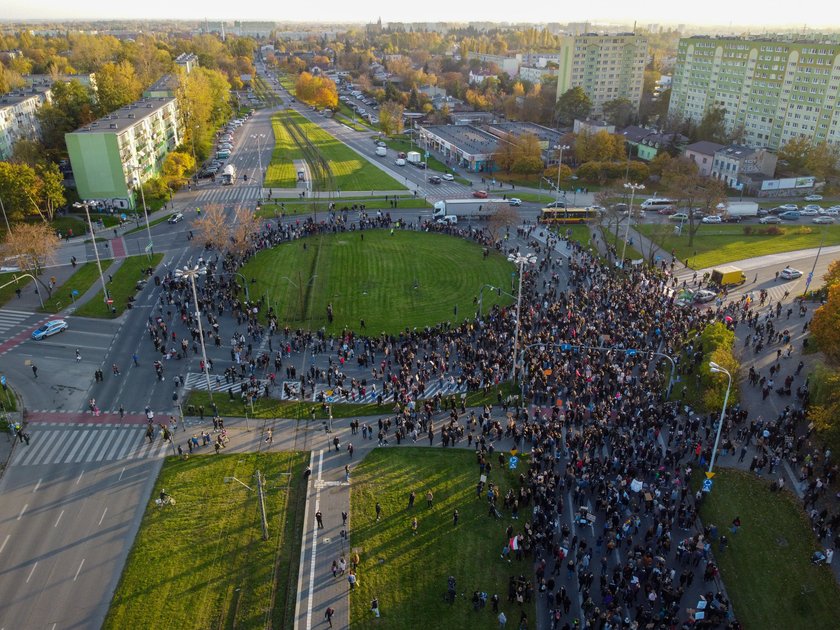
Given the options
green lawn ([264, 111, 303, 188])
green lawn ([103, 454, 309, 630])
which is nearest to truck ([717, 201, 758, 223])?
green lawn ([264, 111, 303, 188])

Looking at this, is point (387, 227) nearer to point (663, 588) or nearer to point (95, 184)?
point (95, 184)

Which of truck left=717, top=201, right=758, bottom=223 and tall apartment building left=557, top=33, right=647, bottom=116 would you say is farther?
tall apartment building left=557, top=33, right=647, bottom=116

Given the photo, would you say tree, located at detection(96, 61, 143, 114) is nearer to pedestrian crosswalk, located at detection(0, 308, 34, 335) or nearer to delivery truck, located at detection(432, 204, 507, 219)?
pedestrian crosswalk, located at detection(0, 308, 34, 335)

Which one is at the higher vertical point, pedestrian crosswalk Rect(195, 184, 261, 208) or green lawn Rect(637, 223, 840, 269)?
green lawn Rect(637, 223, 840, 269)

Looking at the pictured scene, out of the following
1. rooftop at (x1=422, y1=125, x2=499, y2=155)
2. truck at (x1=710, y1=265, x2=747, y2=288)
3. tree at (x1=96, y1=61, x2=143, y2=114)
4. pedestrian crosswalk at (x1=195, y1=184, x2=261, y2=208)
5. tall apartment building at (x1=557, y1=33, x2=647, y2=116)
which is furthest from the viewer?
tall apartment building at (x1=557, y1=33, x2=647, y2=116)

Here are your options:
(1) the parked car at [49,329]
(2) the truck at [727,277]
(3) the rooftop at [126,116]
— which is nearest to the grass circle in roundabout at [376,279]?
(1) the parked car at [49,329]

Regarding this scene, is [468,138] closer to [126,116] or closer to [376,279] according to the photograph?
[126,116]

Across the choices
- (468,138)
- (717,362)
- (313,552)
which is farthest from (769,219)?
(313,552)
